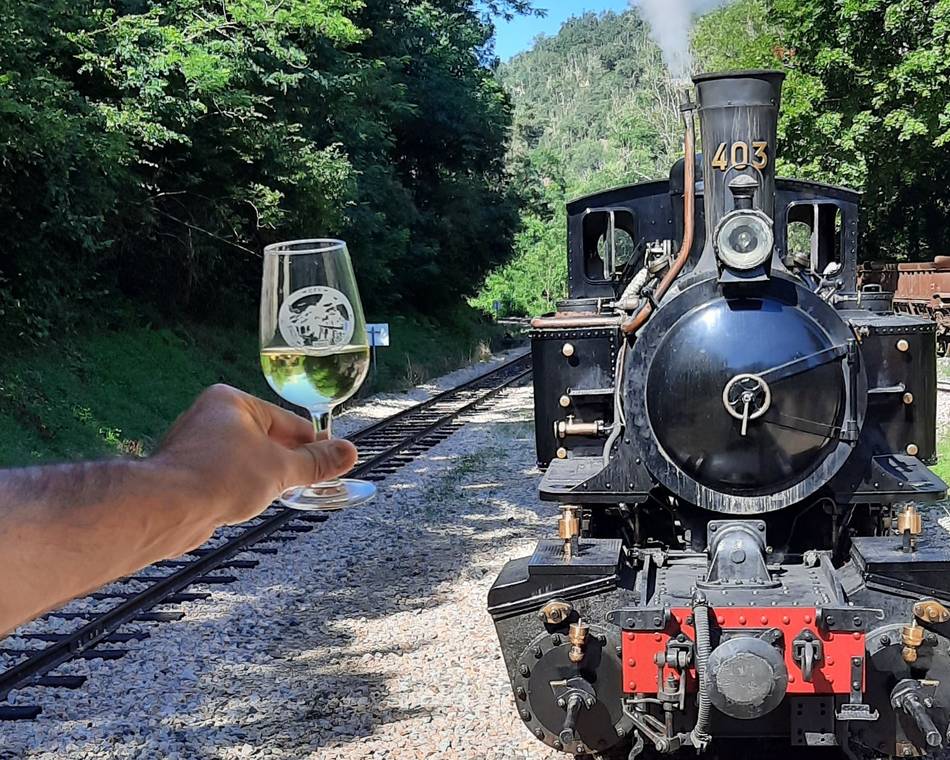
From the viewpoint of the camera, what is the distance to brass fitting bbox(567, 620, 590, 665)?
13.1 ft

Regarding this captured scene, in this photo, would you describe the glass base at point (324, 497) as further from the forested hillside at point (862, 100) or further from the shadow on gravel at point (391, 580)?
the forested hillside at point (862, 100)

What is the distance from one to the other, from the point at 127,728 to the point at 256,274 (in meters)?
15.2

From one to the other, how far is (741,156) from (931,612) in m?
1.97

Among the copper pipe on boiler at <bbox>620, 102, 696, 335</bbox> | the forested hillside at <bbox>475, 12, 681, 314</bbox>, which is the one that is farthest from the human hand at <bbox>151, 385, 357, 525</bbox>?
the forested hillside at <bbox>475, 12, 681, 314</bbox>

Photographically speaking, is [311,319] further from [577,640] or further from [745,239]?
[745,239]

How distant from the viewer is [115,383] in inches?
542

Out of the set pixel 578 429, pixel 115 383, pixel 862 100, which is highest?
pixel 862 100

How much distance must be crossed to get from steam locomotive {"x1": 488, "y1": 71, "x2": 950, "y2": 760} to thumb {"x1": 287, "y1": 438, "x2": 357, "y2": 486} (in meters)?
2.57

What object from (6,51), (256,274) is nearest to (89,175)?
(6,51)

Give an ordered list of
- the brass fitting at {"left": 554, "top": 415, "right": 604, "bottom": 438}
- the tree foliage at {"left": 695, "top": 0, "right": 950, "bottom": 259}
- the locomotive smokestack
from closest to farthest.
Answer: the locomotive smokestack, the brass fitting at {"left": 554, "top": 415, "right": 604, "bottom": 438}, the tree foliage at {"left": 695, "top": 0, "right": 950, "bottom": 259}

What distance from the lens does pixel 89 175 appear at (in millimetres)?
12117

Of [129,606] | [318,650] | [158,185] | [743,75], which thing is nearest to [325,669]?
[318,650]

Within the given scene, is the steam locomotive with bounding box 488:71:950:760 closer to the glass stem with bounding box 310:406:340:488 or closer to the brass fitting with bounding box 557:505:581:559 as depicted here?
the brass fitting with bounding box 557:505:581:559

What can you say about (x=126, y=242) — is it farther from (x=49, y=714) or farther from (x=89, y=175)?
(x=49, y=714)
